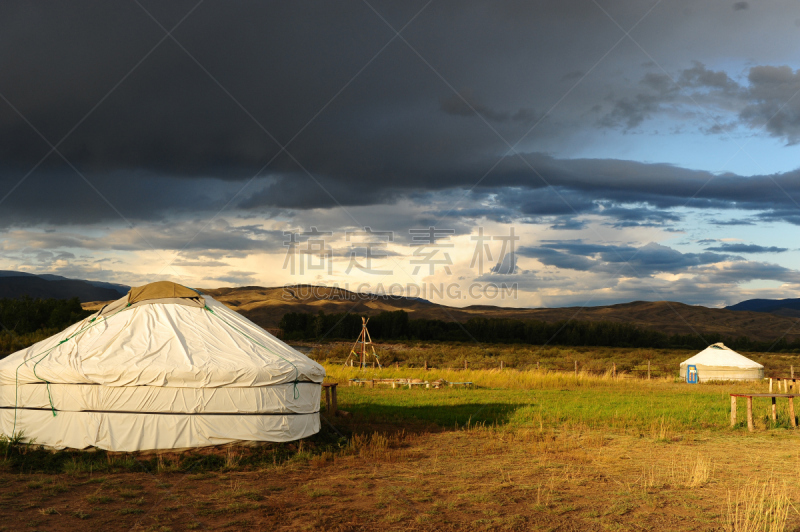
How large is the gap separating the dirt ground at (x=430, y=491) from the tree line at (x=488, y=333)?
45.7 metres

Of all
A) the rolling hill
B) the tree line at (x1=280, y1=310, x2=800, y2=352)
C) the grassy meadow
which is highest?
the rolling hill

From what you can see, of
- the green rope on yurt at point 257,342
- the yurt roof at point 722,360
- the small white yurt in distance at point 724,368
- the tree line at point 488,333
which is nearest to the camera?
the green rope on yurt at point 257,342

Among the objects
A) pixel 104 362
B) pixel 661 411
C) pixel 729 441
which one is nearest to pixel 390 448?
pixel 104 362

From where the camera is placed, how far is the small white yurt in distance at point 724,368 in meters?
28.6

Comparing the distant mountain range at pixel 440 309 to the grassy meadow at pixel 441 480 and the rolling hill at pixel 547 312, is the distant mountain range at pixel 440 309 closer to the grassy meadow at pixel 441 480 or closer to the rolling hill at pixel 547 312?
the rolling hill at pixel 547 312

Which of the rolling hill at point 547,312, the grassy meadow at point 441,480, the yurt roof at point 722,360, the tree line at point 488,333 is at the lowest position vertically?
the grassy meadow at point 441,480

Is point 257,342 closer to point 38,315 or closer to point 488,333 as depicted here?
point 38,315

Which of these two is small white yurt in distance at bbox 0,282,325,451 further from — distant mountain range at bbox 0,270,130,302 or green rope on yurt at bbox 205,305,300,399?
distant mountain range at bbox 0,270,130,302

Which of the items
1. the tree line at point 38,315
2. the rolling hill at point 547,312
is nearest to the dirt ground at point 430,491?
the tree line at point 38,315

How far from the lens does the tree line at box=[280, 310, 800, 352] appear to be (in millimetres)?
56781

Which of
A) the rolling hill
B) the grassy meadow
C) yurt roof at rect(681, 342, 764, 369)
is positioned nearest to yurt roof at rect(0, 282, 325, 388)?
the grassy meadow

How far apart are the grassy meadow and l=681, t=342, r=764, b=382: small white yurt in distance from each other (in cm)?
1618

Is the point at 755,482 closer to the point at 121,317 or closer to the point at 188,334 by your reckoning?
the point at 188,334

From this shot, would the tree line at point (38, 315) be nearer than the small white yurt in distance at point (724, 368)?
No
